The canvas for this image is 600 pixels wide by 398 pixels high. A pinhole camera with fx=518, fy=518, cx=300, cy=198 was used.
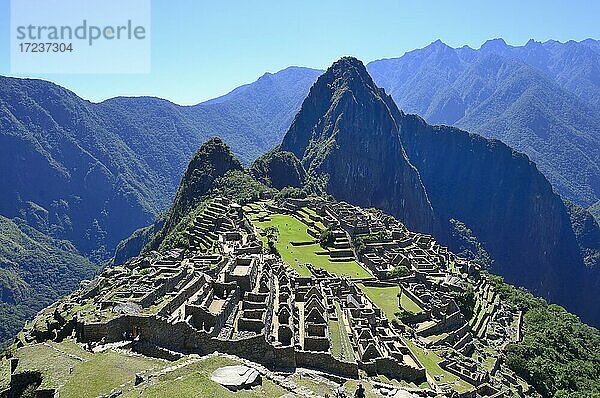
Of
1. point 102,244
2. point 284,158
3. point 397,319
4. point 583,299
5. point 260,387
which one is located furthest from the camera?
point 102,244

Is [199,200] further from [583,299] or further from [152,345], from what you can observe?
[583,299]

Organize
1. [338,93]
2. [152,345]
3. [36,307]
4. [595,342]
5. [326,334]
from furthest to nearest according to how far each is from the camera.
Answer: [338,93] → [36,307] → [595,342] → [326,334] → [152,345]

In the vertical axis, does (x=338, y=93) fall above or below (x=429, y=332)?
above

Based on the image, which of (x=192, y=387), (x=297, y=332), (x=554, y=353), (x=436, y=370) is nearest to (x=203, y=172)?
(x=554, y=353)

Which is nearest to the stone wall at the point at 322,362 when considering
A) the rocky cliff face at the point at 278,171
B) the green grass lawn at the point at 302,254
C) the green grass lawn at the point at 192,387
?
the green grass lawn at the point at 192,387

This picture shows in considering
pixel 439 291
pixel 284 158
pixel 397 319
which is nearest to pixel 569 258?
pixel 284 158

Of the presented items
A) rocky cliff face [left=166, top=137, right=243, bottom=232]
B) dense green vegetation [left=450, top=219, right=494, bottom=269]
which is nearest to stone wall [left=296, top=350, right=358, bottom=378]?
rocky cliff face [left=166, top=137, right=243, bottom=232]
